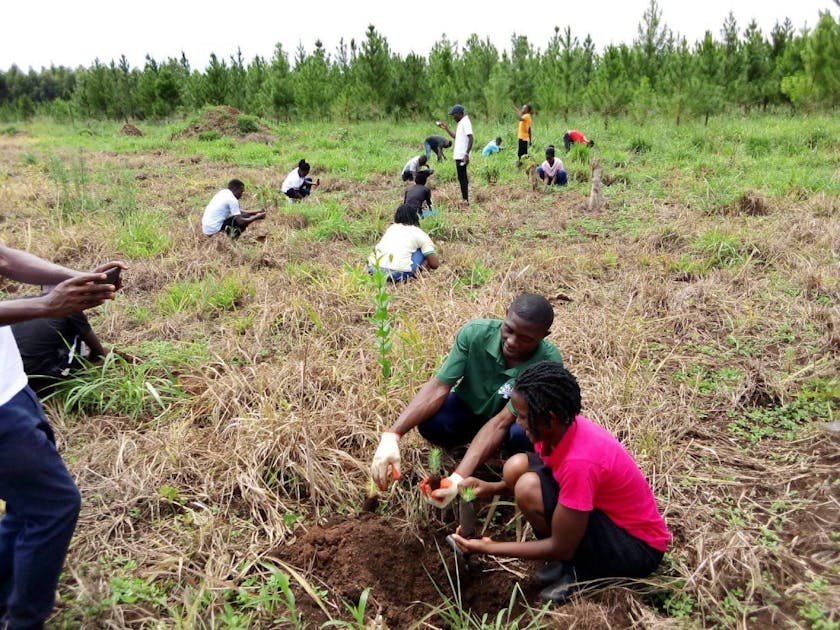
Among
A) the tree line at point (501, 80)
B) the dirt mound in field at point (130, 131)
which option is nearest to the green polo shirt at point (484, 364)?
the tree line at point (501, 80)

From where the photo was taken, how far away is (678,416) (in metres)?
2.99

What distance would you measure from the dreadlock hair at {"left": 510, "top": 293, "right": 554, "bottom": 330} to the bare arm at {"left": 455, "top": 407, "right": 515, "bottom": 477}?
399 millimetres

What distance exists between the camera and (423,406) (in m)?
2.56

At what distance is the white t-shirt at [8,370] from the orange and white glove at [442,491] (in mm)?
1342

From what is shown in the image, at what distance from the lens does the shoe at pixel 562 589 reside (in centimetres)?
205

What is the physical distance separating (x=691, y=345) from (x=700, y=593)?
1992mm

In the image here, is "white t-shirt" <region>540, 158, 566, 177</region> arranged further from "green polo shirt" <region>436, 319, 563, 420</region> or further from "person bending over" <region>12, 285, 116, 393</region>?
"person bending over" <region>12, 285, 116, 393</region>

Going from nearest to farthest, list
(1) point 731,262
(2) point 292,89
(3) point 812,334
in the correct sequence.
→ (3) point 812,334 < (1) point 731,262 < (2) point 292,89

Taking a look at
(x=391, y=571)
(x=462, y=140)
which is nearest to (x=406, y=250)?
(x=391, y=571)

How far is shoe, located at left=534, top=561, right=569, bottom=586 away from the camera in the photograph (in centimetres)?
210

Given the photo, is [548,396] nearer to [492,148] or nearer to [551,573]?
[551,573]

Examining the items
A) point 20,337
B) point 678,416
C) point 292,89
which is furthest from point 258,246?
point 292,89

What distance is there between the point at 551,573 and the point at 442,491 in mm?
465

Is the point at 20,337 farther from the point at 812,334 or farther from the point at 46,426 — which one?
the point at 812,334
